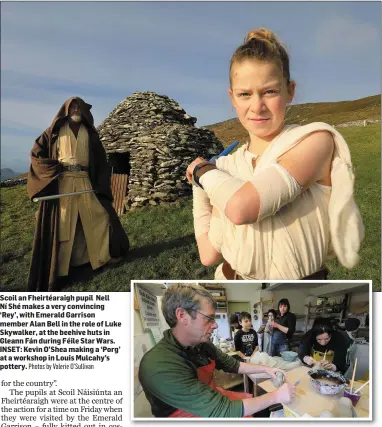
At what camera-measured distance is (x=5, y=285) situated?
254 centimetres

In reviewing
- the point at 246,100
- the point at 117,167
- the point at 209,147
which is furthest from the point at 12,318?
the point at 117,167

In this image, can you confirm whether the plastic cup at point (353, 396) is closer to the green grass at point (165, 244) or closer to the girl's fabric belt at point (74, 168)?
the green grass at point (165, 244)

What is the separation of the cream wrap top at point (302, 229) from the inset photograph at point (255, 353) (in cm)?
43

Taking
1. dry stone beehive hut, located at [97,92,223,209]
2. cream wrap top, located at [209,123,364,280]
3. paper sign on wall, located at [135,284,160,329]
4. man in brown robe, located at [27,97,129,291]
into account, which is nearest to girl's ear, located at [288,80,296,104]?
cream wrap top, located at [209,123,364,280]

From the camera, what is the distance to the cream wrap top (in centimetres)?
131

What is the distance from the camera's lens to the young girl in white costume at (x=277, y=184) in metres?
1.24

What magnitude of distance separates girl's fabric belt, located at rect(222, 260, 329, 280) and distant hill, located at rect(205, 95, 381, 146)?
561 mm

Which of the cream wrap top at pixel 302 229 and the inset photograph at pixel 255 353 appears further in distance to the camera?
the inset photograph at pixel 255 353

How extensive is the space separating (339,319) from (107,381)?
3.58ft

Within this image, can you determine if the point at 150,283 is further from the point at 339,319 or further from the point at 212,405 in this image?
the point at 339,319

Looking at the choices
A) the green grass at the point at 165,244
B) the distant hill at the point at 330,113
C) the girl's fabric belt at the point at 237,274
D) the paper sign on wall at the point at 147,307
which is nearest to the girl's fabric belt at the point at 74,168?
the green grass at the point at 165,244

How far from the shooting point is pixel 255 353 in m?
1.88

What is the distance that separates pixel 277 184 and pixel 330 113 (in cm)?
119

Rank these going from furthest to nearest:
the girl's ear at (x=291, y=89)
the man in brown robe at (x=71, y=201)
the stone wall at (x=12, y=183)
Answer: the stone wall at (x=12, y=183), the man in brown robe at (x=71, y=201), the girl's ear at (x=291, y=89)
